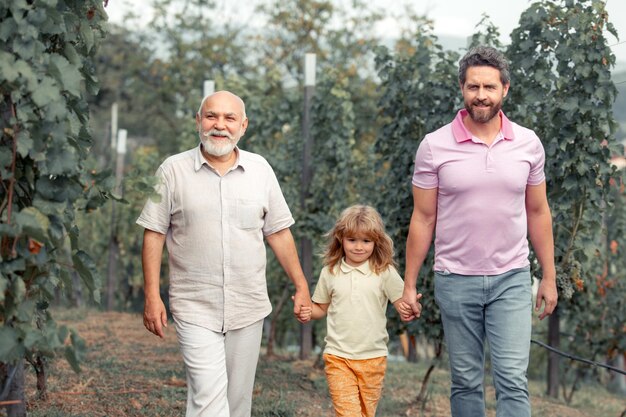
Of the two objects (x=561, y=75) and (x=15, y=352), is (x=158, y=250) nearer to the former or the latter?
(x=15, y=352)

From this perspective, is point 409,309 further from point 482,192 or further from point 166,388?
point 166,388

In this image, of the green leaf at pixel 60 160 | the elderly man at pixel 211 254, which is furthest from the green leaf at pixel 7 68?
the elderly man at pixel 211 254

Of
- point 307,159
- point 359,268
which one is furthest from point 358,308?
point 307,159

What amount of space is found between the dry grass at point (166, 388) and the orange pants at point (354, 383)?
1.38 metres

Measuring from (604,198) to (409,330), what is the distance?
1784 millimetres

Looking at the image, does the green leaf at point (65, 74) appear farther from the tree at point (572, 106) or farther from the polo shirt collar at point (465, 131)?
the tree at point (572, 106)

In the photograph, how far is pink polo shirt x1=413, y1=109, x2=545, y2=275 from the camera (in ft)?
14.1

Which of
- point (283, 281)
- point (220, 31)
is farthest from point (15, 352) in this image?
point (220, 31)

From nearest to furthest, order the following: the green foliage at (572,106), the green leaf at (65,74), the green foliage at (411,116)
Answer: the green leaf at (65,74) < the green foliage at (572,106) < the green foliage at (411,116)

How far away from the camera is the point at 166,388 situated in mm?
6789

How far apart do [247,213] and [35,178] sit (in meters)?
1.20

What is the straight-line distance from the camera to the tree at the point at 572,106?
6328 millimetres

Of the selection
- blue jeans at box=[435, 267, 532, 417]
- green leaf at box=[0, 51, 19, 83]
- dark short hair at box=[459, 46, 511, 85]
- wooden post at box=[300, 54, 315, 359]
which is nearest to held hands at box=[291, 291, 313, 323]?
blue jeans at box=[435, 267, 532, 417]

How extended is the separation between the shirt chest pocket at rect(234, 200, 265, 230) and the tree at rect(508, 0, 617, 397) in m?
2.54
